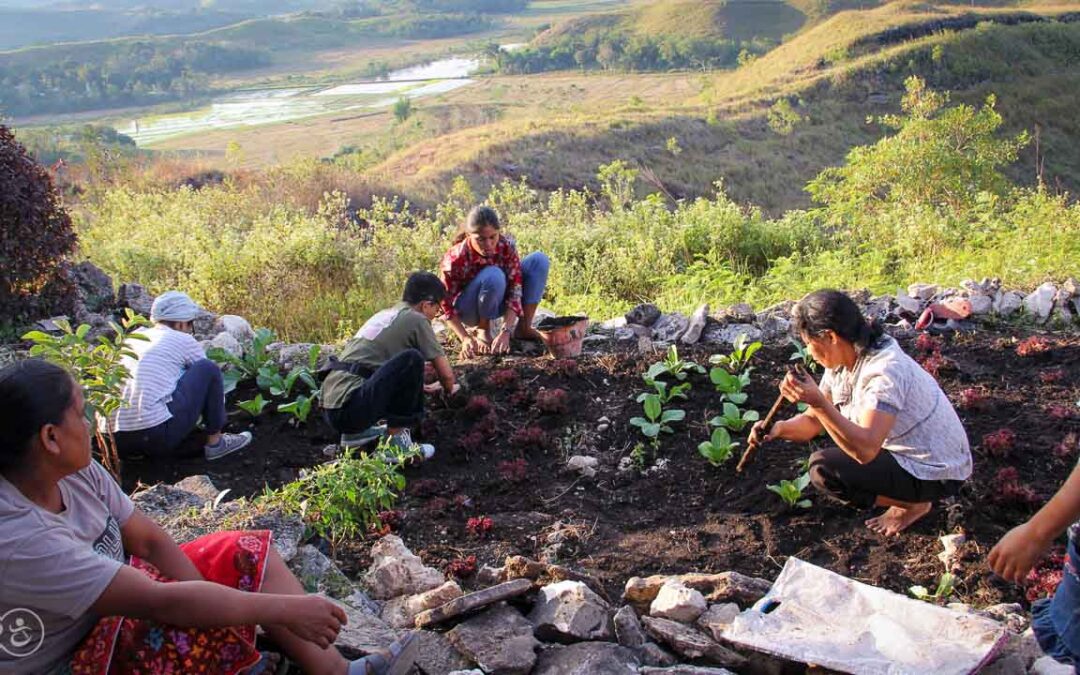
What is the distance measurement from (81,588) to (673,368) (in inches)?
148

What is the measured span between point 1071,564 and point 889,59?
47.0 m

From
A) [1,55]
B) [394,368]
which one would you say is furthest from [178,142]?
[394,368]

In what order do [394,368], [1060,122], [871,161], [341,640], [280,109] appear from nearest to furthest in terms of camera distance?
[341,640], [394,368], [871,161], [1060,122], [280,109]

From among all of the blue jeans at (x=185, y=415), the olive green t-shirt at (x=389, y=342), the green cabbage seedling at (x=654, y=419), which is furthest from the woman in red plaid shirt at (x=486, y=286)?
the blue jeans at (x=185, y=415)

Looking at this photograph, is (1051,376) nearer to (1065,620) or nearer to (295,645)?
(1065,620)

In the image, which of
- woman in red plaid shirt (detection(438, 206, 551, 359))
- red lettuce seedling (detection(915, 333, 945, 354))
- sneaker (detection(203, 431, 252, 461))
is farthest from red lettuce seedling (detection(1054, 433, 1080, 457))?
sneaker (detection(203, 431, 252, 461))

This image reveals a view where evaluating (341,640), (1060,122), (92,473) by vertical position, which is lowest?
(1060,122)

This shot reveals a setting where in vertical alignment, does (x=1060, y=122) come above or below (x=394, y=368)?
below

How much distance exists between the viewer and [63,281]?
7.00 m

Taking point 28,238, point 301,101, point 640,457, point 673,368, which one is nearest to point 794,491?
point 640,457

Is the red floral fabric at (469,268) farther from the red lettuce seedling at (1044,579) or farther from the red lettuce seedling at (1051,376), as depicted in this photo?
the red lettuce seedling at (1044,579)

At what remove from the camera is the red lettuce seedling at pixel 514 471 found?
4457mm

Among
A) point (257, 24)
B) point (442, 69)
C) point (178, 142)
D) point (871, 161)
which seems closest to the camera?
point (871, 161)

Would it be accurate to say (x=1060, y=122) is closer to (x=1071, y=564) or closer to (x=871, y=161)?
(x=871, y=161)
